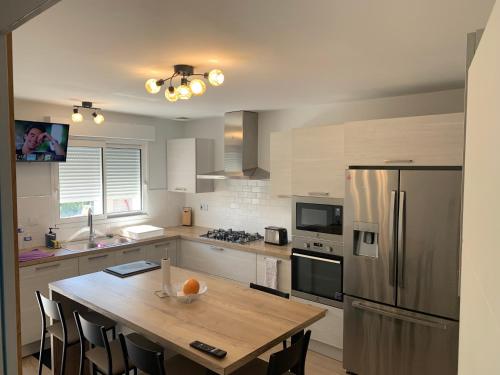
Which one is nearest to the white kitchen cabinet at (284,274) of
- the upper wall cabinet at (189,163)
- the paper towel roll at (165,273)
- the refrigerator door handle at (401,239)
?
the refrigerator door handle at (401,239)

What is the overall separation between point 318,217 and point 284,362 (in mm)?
1734

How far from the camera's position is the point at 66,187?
13.9 ft

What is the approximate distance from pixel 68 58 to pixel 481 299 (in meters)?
2.46

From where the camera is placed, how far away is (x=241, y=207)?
4777 millimetres

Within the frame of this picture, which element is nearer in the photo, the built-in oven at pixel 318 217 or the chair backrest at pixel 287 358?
the chair backrest at pixel 287 358

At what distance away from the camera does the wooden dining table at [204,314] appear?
1874 millimetres

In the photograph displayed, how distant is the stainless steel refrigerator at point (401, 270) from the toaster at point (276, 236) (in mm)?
1006

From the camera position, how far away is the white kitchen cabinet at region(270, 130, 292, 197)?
3865 millimetres

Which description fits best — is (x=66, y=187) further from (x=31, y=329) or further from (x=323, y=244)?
(x=323, y=244)

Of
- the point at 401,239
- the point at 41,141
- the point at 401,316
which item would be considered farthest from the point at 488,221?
the point at 41,141

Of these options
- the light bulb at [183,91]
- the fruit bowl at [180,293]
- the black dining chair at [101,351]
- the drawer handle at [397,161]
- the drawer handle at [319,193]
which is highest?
the light bulb at [183,91]

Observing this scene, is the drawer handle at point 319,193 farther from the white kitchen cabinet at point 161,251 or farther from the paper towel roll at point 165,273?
the white kitchen cabinet at point 161,251

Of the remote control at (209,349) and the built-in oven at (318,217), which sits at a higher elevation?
the built-in oven at (318,217)

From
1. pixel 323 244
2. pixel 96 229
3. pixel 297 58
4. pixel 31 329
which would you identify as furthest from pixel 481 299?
pixel 96 229
